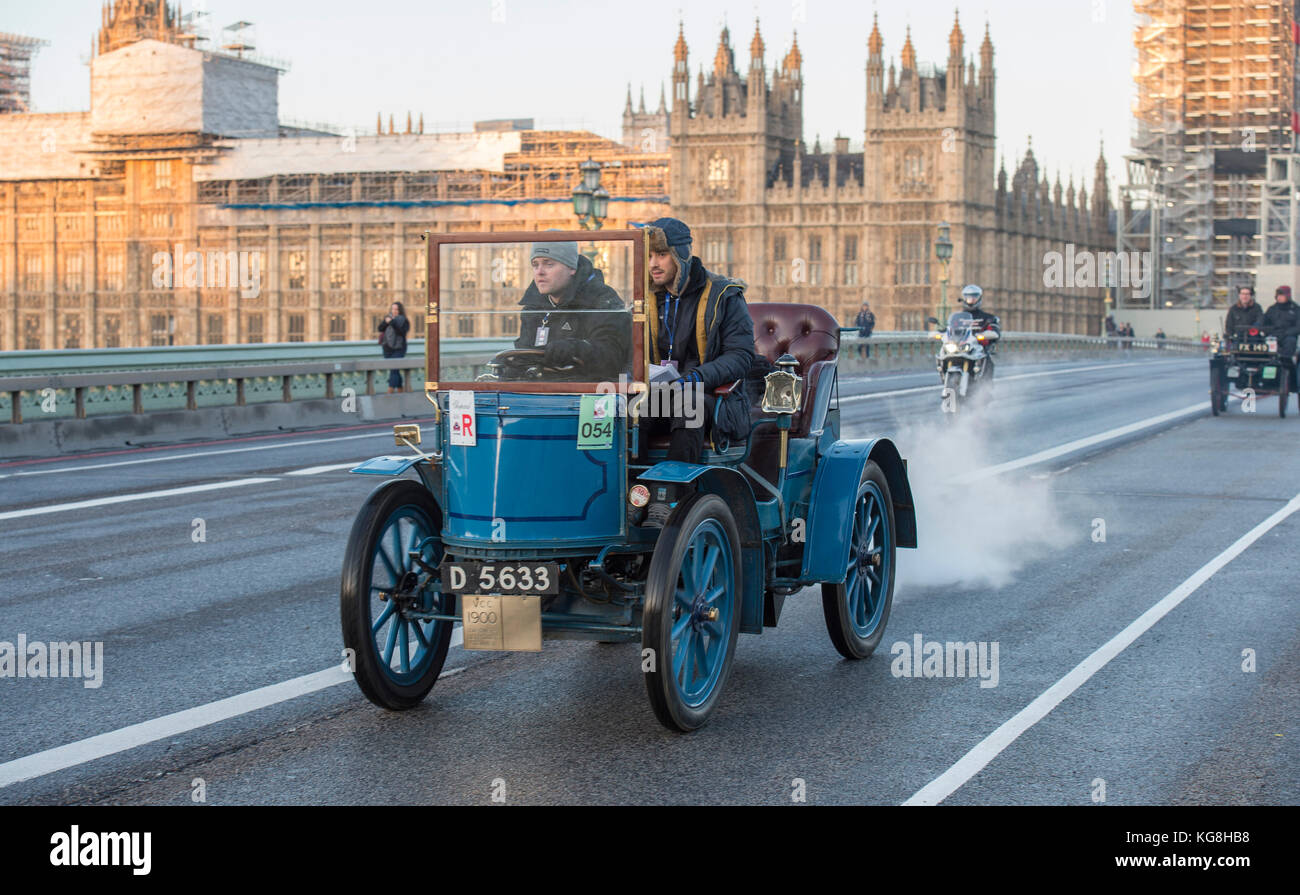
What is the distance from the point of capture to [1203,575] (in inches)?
366

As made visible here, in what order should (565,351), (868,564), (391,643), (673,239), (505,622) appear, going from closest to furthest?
1. (505,622)
2. (565,351)
3. (391,643)
4. (673,239)
5. (868,564)

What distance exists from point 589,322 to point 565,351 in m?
0.15

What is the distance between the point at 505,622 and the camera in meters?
5.48

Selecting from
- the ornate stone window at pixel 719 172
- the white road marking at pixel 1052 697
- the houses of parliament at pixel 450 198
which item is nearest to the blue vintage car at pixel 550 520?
the white road marking at pixel 1052 697

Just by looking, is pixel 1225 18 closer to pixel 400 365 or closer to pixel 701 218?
pixel 701 218

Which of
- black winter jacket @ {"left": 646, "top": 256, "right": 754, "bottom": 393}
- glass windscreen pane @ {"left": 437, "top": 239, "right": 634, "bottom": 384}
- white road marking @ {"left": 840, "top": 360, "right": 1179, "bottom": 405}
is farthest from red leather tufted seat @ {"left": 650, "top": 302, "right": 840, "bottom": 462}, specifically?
white road marking @ {"left": 840, "top": 360, "right": 1179, "bottom": 405}

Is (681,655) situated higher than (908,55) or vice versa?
(908,55)

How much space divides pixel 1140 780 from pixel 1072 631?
2.53 metres

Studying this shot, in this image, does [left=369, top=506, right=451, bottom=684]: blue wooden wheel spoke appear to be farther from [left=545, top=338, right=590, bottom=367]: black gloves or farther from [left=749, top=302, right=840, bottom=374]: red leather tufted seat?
[left=749, top=302, right=840, bottom=374]: red leather tufted seat

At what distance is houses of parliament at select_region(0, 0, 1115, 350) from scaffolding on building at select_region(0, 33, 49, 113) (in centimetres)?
839

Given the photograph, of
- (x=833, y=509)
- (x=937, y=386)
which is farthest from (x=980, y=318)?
(x=833, y=509)

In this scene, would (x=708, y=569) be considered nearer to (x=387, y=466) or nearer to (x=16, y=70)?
(x=387, y=466)

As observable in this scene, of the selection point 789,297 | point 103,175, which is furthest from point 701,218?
point 103,175

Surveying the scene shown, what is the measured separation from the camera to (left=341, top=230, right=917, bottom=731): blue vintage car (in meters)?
5.50
